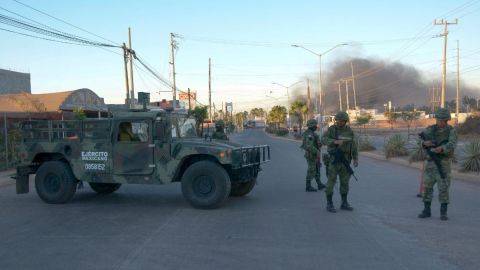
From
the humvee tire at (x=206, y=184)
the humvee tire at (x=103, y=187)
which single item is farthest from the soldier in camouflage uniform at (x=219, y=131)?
the humvee tire at (x=206, y=184)

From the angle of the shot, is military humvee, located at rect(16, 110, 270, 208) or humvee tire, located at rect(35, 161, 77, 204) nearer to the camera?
military humvee, located at rect(16, 110, 270, 208)

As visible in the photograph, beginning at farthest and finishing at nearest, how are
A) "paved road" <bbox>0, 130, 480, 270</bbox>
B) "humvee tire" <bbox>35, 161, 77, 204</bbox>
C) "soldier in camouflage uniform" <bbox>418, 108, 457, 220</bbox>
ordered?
"humvee tire" <bbox>35, 161, 77, 204</bbox>
"soldier in camouflage uniform" <bbox>418, 108, 457, 220</bbox>
"paved road" <bbox>0, 130, 480, 270</bbox>

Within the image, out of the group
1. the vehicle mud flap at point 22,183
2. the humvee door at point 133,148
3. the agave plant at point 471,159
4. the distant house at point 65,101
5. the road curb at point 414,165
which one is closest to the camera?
the humvee door at point 133,148

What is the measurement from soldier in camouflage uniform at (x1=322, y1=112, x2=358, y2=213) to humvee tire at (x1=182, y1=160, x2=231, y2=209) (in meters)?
1.83

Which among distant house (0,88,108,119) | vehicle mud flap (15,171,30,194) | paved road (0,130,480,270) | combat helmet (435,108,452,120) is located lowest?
paved road (0,130,480,270)

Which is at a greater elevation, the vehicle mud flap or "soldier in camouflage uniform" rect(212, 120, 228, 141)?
"soldier in camouflage uniform" rect(212, 120, 228, 141)

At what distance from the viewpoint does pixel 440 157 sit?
7.60m

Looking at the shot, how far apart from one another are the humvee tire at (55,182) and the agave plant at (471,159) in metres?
11.0

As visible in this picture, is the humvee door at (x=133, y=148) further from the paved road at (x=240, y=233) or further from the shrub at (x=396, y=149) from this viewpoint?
the shrub at (x=396, y=149)

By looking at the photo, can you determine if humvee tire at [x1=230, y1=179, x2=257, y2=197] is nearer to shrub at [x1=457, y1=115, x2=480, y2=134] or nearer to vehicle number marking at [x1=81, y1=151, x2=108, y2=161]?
vehicle number marking at [x1=81, y1=151, x2=108, y2=161]

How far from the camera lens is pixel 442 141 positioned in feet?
25.3

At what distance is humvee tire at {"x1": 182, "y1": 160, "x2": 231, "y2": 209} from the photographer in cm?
870

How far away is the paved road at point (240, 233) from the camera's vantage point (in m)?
5.56

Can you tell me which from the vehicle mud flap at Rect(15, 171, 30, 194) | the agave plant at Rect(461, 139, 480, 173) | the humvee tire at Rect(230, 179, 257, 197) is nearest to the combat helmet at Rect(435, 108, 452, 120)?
the humvee tire at Rect(230, 179, 257, 197)
